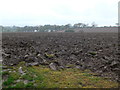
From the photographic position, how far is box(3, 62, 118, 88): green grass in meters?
6.77

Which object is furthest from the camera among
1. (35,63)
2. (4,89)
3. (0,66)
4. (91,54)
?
(91,54)

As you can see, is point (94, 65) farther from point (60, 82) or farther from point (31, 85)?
point (31, 85)

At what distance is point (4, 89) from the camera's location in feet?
21.3

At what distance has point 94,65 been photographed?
32.1 ft

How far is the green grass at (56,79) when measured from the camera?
266 inches

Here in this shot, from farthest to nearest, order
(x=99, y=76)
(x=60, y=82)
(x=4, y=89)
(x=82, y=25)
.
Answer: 1. (x=82, y=25)
2. (x=99, y=76)
3. (x=60, y=82)
4. (x=4, y=89)

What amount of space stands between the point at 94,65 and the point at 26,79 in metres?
4.50

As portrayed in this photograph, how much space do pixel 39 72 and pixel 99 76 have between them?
10.1 ft

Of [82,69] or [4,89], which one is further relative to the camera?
[82,69]

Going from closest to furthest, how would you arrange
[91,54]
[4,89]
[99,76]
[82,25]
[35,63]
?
1. [4,89]
2. [99,76]
3. [35,63]
4. [91,54]
5. [82,25]

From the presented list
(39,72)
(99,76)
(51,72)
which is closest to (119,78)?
(99,76)

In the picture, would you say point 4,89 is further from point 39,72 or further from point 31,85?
point 39,72

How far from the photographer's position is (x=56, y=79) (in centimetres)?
743

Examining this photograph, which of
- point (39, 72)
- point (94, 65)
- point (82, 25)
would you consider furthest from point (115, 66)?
point (82, 25)
